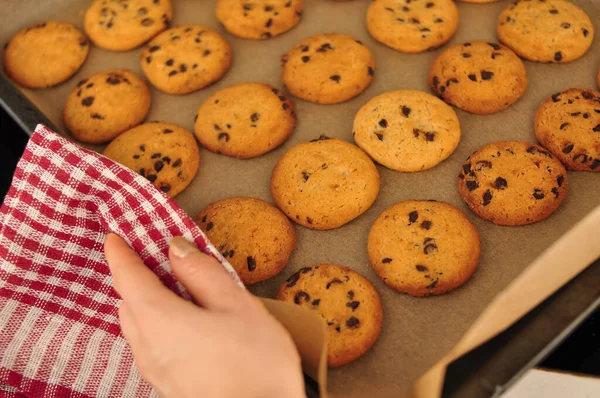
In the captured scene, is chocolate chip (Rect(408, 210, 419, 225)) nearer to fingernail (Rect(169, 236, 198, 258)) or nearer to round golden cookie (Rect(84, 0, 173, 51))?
fingernail (Rect(169, 236, 198, 258))

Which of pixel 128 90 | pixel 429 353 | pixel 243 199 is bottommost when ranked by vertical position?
pixel 429 353

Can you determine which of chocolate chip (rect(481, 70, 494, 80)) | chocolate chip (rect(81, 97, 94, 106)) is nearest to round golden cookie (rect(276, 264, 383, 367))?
chocolate chip (rect(481, 70, 494, 80))

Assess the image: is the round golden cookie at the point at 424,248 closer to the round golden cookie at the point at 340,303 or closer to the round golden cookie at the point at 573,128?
the round golden cookie at the point at 340,303

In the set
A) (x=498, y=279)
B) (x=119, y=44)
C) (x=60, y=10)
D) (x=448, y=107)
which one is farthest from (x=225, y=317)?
(x=60, y=10)

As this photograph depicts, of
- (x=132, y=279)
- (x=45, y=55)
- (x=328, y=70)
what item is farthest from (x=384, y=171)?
(x=45, y=55)

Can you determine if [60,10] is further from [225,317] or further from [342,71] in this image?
[225,317]

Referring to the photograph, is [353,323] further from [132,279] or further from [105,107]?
[105,107]
